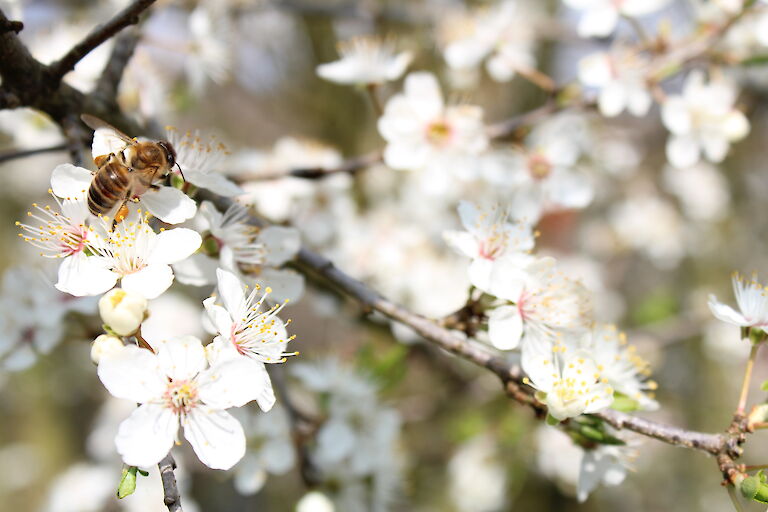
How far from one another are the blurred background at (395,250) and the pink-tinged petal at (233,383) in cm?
36

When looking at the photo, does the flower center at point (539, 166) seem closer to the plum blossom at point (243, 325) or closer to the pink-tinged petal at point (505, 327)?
the pink-tinged petal at point (505, 327)

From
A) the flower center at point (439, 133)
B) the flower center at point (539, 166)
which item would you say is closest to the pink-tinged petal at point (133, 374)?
the flower center at point (439, 133)

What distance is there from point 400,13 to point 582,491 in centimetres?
247

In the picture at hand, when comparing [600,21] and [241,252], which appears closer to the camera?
[241,252]

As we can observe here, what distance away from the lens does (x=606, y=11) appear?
2.01 meters

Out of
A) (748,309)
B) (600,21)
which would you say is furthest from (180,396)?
(600,21)

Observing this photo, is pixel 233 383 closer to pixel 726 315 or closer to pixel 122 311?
pixel 122 311

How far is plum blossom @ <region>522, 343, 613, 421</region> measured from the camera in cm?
114

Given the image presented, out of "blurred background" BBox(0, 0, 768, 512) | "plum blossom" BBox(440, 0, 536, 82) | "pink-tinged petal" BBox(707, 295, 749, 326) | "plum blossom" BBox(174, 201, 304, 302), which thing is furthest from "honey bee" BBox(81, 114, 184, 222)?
"plum blossom" BBox(440, 0, 536, 82)

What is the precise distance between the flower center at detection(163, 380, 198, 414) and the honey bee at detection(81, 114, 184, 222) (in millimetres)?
321

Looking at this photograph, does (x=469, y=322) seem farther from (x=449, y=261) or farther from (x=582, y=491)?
(x=449, y=261)

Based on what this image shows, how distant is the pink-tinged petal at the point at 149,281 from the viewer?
3.58 ft

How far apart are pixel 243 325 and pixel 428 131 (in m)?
1.01

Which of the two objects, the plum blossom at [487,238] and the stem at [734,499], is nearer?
the stem at [734,499]
